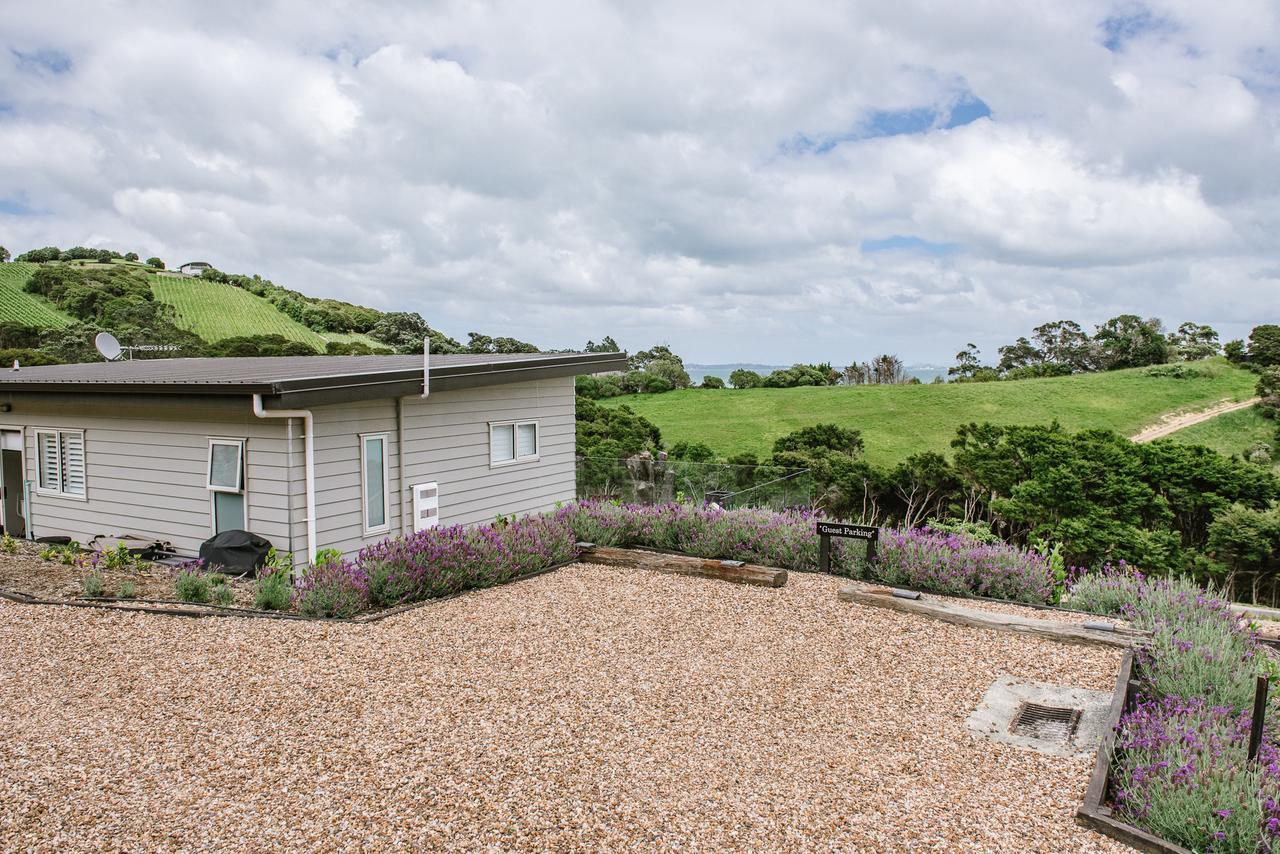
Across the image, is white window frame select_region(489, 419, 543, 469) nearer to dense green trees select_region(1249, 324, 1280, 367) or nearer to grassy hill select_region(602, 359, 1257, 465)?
grassy hill select_region(602, 359, 1257, 465)

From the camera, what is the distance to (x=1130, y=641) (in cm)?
594

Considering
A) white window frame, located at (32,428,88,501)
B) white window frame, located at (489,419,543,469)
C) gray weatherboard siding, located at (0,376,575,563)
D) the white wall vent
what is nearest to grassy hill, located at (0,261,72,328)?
white window frame, located at (32,428,88,501)

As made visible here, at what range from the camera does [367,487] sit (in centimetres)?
881

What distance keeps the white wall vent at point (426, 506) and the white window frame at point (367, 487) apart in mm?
303

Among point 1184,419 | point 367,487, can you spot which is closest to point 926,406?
point 1184,419

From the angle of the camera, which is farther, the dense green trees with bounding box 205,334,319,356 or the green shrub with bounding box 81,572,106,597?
the dense green trees with bounding box 205,334,319,356

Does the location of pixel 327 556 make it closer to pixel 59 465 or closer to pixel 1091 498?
pixel 59 465

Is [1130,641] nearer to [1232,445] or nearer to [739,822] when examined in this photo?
[739,822]

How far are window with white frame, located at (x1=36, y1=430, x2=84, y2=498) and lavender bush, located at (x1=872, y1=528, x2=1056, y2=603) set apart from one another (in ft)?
32.4

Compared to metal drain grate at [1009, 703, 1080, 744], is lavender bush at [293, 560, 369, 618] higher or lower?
higher

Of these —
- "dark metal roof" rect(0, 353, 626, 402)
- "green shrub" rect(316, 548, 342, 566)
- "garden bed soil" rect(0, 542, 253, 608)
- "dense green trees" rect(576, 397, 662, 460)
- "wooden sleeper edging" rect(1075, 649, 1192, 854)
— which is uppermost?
"dark metal roof" rect(0, 353, 626, 402)

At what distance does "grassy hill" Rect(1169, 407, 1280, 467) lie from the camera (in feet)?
80.8

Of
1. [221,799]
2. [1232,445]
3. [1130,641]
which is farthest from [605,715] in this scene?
[1232,445]

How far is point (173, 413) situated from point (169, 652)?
161 inches
